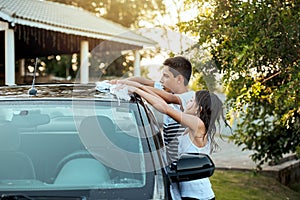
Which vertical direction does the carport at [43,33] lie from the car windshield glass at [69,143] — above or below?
above

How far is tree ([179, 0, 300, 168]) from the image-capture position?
19.3 feet

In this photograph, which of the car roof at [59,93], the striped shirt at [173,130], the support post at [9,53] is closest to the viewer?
the car roof at [59,93]

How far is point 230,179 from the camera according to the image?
9016 mm

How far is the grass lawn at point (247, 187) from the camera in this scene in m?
7.67

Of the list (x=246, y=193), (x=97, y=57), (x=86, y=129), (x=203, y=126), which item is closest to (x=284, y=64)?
(x=246, y=193)

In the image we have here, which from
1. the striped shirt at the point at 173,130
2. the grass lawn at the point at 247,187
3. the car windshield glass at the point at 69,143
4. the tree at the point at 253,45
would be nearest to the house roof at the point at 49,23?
the tree at the point at 253,45

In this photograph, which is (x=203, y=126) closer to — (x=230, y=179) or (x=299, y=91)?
(x=299, y=91)

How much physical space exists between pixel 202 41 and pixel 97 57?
85.2 ft

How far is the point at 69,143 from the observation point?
3502 mm

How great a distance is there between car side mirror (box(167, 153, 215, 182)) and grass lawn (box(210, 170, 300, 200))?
422 cm

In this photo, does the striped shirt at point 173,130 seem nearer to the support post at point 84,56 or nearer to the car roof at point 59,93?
the car roof at point 59,93

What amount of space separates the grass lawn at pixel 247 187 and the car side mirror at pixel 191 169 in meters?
4.22

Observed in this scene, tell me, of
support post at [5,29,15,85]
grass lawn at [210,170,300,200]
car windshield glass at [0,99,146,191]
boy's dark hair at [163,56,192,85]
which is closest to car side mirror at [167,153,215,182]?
car windshield glass at [0,99,146,191]

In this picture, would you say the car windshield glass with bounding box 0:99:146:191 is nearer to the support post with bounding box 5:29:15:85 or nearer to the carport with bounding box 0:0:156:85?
the carport with bounding box 0:0:156:85
